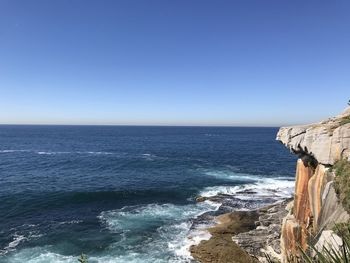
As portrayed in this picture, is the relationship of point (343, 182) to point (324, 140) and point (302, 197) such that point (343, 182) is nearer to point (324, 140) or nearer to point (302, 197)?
point (324, 140)

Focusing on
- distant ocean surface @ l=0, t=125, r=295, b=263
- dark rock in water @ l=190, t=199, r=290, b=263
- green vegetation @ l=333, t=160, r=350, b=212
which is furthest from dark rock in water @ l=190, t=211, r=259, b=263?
green vegetation @ l=333, t=160, r=350, b=212

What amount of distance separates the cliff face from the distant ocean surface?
1079 cm

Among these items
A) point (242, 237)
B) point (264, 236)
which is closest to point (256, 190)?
A: point (264, 236)

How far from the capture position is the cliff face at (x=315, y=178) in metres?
18.2

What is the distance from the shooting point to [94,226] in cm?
3725

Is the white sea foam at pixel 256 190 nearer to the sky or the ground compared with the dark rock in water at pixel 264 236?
nearer to the sky

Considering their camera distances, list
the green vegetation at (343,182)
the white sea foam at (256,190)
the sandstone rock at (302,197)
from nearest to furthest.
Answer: the green vegetation at (343,182), the sandstone rock at (302,197), the white sea foam at (256,190)

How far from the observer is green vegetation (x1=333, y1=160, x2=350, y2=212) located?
16.6 meters

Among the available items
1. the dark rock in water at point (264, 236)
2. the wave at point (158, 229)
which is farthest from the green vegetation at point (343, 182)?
the wave at point (158, 229)

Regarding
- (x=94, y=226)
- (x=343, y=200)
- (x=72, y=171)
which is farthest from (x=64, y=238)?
(x=72, y=171)

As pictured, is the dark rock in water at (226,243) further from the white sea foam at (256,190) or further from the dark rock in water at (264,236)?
the white sea foam at (256,190)

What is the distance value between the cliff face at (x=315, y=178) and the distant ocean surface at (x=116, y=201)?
1079 cm

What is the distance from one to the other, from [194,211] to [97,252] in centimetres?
1497

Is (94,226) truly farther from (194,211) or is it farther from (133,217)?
(194,211)
